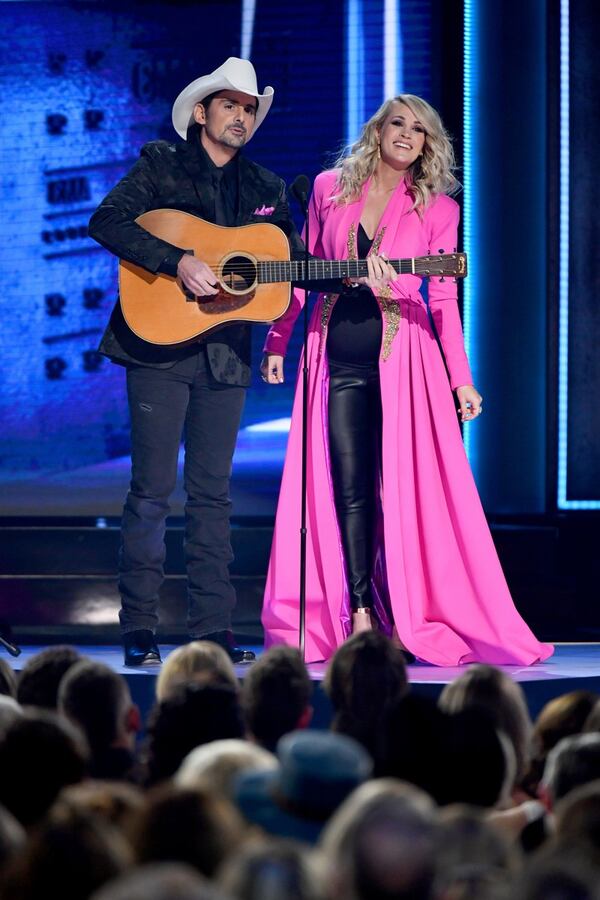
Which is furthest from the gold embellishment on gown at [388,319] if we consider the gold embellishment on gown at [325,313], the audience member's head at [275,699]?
the audience member's head at [275,699]

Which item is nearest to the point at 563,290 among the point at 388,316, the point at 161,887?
the point at 388,316

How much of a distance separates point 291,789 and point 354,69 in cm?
451

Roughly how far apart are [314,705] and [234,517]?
2.28 meters

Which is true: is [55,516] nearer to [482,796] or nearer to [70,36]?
[70,36]

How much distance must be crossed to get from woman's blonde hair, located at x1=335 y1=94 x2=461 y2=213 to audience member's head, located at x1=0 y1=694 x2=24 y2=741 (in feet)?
8.69

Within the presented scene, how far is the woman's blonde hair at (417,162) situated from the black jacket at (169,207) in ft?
0.83

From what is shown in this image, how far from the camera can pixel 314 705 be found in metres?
3.55

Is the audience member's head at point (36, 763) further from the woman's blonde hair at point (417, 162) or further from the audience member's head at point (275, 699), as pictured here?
the woman's blonde hair at point (417, 162)

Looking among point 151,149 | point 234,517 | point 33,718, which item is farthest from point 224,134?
point 33,718

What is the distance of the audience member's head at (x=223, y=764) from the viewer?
188 centimetres

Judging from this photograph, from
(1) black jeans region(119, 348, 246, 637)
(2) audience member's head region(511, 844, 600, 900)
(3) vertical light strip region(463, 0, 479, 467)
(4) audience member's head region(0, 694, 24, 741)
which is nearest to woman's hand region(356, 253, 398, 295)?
(1) black jeans region(119, 348, 246, 637)

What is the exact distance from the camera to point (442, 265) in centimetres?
428

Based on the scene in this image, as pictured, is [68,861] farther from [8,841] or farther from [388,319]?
[388,319]

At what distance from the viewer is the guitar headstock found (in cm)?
427
